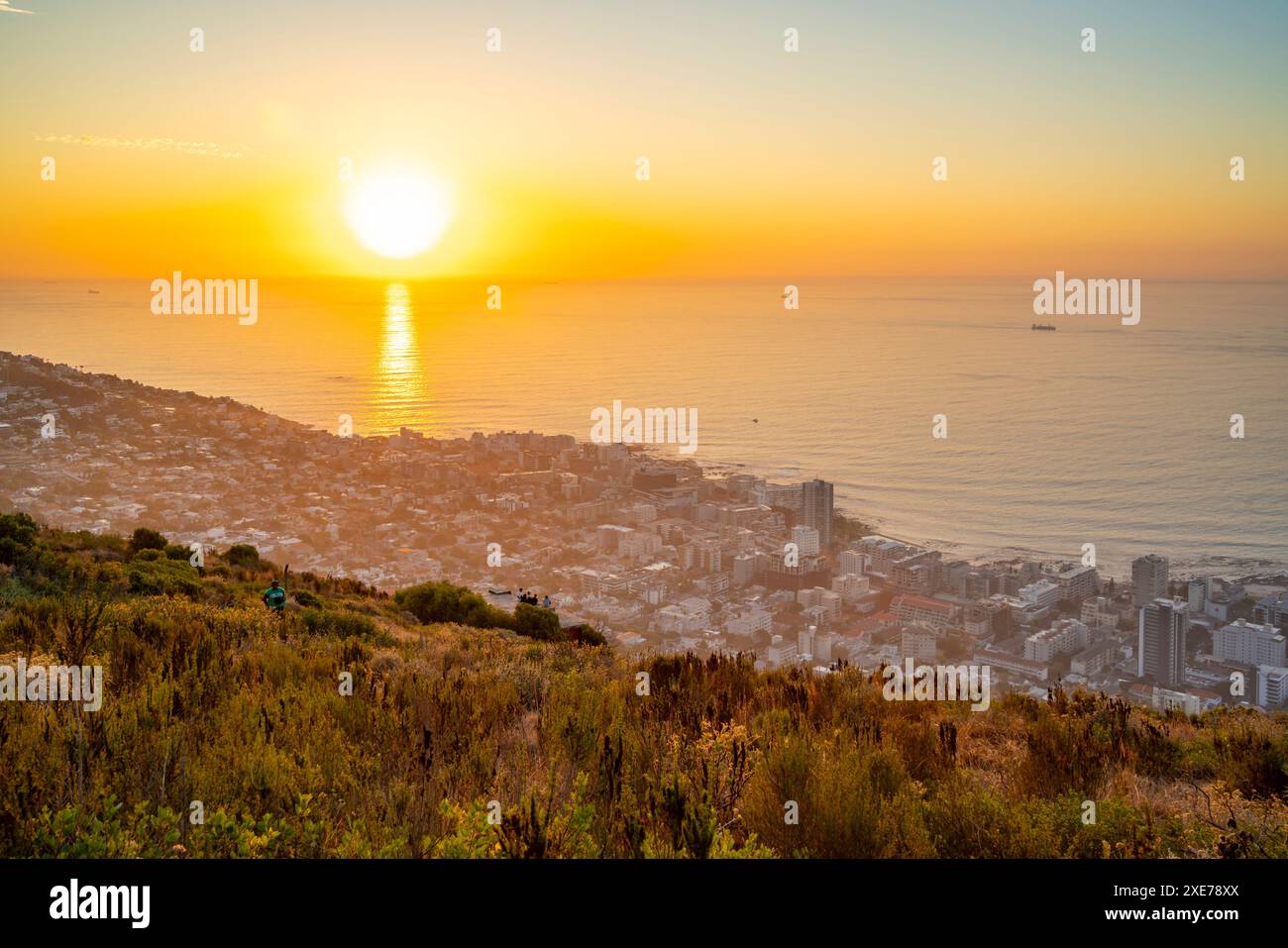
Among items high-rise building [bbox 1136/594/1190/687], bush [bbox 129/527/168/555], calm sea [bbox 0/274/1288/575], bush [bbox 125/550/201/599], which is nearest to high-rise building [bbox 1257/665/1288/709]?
high-rise building [bbox 1136/594/1190/687]

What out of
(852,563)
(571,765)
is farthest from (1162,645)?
(571,765)

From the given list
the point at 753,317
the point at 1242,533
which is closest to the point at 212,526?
the point at 1242,533

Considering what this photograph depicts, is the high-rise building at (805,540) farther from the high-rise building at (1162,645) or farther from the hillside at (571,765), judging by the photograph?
the hillside at (571,765)

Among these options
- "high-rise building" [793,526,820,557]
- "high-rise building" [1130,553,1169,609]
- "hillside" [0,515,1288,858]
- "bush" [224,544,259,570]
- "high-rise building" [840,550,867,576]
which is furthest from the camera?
"high-rise building" [793,526,820,557]

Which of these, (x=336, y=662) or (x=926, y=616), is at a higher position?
(x=336, y=662)

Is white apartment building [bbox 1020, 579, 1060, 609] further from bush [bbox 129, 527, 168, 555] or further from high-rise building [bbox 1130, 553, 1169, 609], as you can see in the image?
bush [bbox 129, 527, 168, 555]
